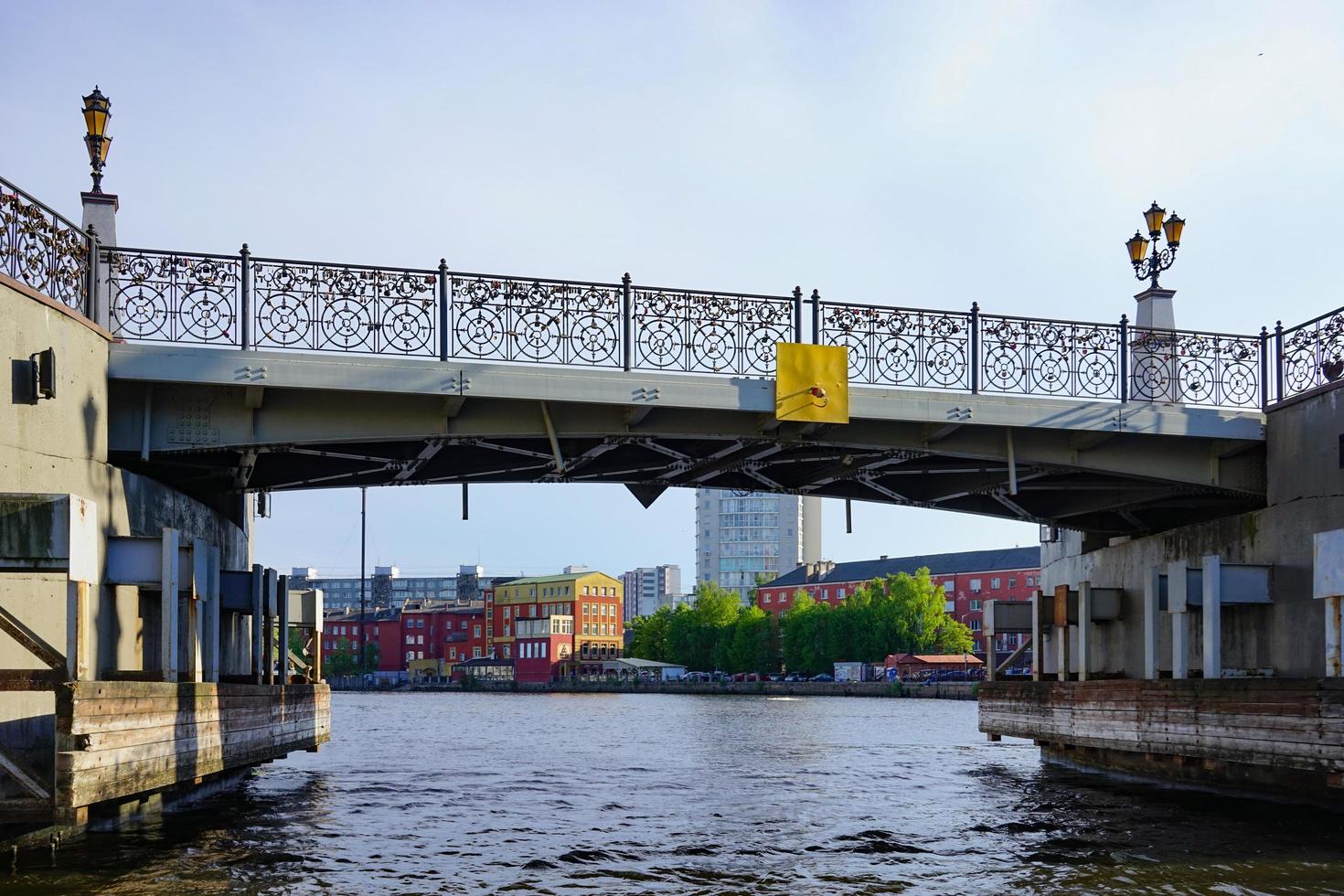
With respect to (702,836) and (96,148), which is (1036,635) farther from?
(96,148)

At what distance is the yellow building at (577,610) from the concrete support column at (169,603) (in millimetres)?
166600

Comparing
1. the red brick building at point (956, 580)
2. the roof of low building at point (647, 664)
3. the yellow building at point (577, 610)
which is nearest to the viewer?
the red brick building at point (956, 580)

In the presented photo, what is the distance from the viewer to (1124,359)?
78.5ft

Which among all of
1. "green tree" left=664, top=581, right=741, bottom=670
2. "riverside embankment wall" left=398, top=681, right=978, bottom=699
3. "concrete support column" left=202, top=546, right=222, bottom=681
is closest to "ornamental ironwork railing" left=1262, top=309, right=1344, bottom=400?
"concrete support column" left=202, top=546, right=222, bottom=681

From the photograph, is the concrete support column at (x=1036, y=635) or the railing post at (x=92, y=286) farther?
the concrete support column at (x=1036, y=635)

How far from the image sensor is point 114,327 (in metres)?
19.6

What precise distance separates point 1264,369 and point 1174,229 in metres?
2.93

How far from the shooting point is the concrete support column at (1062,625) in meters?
28.5

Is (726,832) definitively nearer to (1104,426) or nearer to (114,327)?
(1104,426)

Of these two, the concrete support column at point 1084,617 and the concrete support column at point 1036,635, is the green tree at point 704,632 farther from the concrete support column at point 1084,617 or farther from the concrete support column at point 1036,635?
the concrete support column at point 1084,617

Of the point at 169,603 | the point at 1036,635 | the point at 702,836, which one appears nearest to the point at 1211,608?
the point at 1036,635

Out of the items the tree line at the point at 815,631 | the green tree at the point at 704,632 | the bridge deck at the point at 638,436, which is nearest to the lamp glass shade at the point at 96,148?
the bridge deck at the point at 638,436

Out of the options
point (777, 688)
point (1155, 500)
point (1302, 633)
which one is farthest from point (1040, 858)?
point (777, 688)

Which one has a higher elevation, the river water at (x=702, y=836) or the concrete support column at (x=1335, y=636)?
the concrete support column at (x=1335, y=636)
